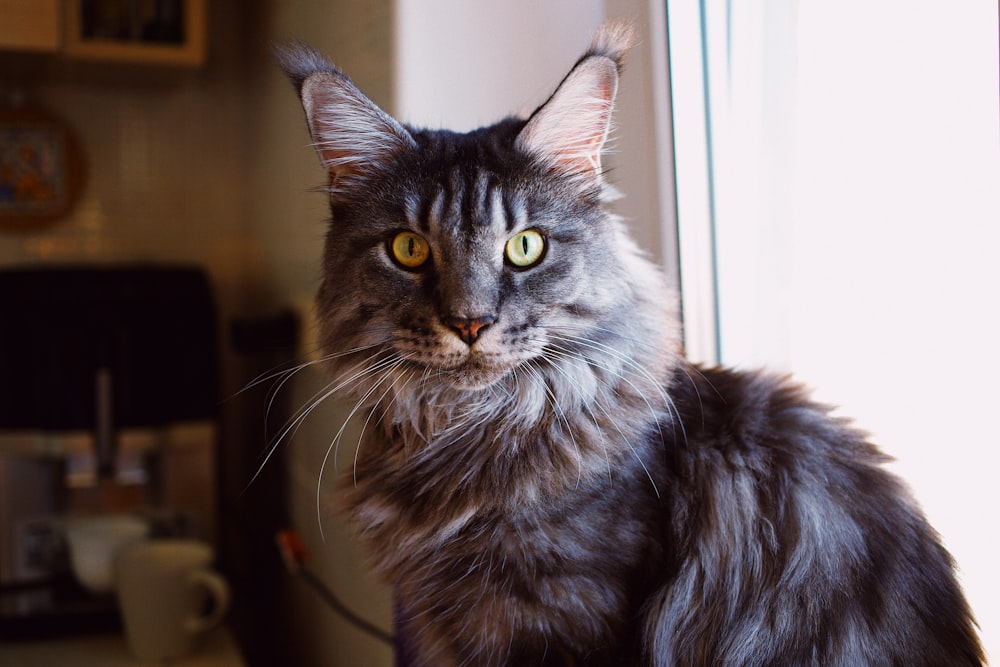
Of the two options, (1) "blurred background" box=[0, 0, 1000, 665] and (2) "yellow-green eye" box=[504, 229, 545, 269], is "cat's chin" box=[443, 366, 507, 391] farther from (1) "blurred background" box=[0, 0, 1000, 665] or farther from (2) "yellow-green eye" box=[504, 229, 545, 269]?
(1) "blurred background" box=[0, 0, 1000, 665]

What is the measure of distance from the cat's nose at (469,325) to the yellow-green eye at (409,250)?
88 mm

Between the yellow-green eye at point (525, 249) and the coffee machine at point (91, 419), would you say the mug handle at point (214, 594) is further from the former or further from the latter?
the yellow-green eye at point (525, 249)

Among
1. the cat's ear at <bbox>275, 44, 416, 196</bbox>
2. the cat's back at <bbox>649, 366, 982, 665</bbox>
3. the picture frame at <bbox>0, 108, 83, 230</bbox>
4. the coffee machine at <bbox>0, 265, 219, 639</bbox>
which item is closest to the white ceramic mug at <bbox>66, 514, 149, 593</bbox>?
the coffee machine at <bbox>0, 265, 219, 639</bbox>

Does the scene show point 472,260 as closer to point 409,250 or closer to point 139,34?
point 409,250

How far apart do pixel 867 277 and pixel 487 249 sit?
33 cm

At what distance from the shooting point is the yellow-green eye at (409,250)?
707mm

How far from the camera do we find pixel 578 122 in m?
0.67

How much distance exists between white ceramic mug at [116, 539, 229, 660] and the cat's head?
97 centimetres

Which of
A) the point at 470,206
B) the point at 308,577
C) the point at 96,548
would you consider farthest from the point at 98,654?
the point at 470,206

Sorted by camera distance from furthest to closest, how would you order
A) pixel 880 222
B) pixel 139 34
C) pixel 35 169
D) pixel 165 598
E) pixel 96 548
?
pixel 35 169 < pixel 139 34 < pixel 96 548 < pixel 165 598 < pixel 880 222

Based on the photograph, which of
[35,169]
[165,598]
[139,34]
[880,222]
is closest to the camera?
[880,222]

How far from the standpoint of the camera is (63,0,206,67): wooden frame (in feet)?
5.88

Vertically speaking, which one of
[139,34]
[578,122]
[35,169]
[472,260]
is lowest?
[472,260]

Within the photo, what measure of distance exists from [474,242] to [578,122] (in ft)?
0.46
